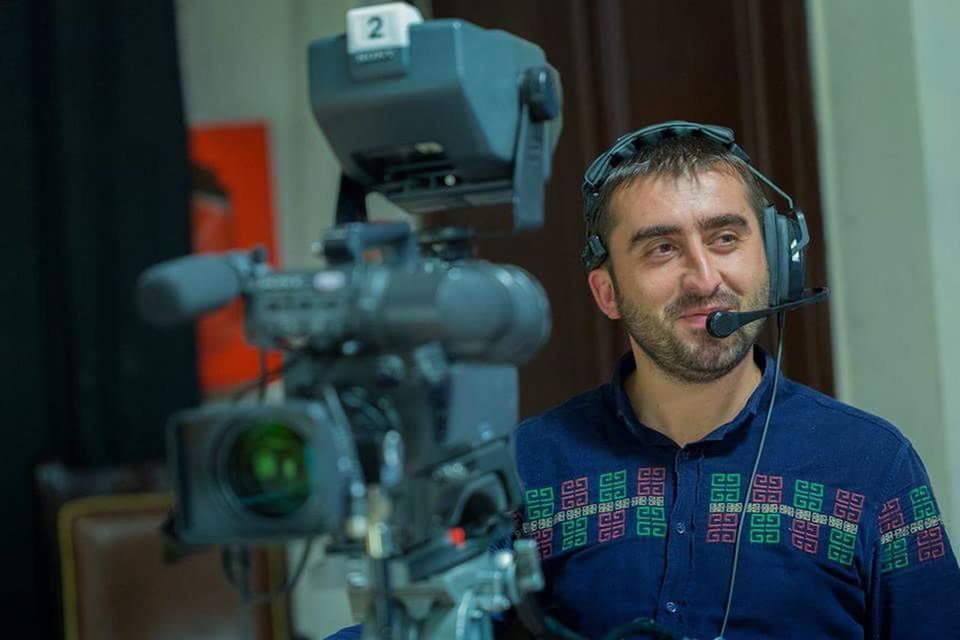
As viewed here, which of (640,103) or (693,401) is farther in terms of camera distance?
(640,103)

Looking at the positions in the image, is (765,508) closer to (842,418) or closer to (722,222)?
(842,418)

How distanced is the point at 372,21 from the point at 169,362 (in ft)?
4.97

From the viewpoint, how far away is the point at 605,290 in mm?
1498

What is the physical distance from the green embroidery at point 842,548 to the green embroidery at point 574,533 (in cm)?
29

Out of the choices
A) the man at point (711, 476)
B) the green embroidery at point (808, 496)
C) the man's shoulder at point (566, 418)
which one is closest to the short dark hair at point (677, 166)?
the man at point (711, 476)

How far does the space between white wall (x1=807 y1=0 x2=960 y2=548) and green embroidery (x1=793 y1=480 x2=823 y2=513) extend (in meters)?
0.50

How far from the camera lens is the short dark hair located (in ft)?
4.57

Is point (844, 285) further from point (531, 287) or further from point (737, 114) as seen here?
point (531, 287)

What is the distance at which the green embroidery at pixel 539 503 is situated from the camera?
55.7 inches

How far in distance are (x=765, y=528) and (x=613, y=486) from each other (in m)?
0.19

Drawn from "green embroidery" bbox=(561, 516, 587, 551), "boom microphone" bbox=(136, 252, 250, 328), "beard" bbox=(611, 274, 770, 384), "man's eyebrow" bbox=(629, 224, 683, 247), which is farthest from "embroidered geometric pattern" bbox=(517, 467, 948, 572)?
"boom microphone" bbox=(136, 252, 250, 328)

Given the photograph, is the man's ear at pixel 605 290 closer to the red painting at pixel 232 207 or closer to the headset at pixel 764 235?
the headset at pixel 764 235

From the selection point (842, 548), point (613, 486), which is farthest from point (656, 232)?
point (842, 548)

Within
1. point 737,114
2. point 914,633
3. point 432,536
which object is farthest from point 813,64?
point 432,536
